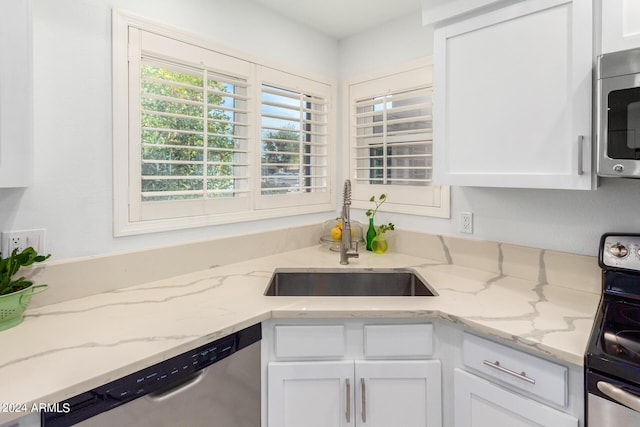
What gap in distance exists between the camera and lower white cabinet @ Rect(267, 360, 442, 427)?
1341mm

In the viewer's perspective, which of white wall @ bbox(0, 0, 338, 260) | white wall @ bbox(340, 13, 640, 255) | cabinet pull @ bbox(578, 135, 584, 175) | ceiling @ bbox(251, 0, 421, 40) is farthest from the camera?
ceiling @ bbox(251, 0, 421, 40)

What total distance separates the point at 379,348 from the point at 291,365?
34cm

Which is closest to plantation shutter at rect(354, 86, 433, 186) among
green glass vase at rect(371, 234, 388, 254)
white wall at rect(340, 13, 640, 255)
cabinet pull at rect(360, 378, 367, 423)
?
white wall at rect(340, 13, 640, 255)

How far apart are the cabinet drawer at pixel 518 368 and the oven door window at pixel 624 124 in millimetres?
680

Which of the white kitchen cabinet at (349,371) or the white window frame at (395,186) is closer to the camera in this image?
the white kitchen cabinet at (349,371)

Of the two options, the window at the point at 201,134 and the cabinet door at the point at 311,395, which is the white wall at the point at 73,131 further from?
the cabinet door at the point at 311,395

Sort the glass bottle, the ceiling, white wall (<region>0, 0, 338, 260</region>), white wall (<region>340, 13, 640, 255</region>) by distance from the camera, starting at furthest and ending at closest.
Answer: the glass bottle
the ceiling
white wall (<region>340, 13, 640, 255</region>)
white wall (<region>0, 0, 338, 260</region>)

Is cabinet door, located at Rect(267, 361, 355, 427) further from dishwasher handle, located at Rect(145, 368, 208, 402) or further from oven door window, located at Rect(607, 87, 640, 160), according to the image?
oven door window, located at Rect(607, 87, 640, 160)

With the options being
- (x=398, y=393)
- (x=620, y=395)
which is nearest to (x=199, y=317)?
(x=398, y=393)

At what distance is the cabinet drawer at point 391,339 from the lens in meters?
1.34

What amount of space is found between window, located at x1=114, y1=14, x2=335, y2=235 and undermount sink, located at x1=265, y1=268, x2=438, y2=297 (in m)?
0.45

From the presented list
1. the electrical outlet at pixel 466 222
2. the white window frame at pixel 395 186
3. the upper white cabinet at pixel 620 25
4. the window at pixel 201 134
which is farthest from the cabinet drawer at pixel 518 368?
the window at pixel 201 134

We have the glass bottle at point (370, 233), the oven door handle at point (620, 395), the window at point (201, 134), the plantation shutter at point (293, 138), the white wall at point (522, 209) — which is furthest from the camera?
the glass bottle at point (370, 233)

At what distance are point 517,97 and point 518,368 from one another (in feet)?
3.19
